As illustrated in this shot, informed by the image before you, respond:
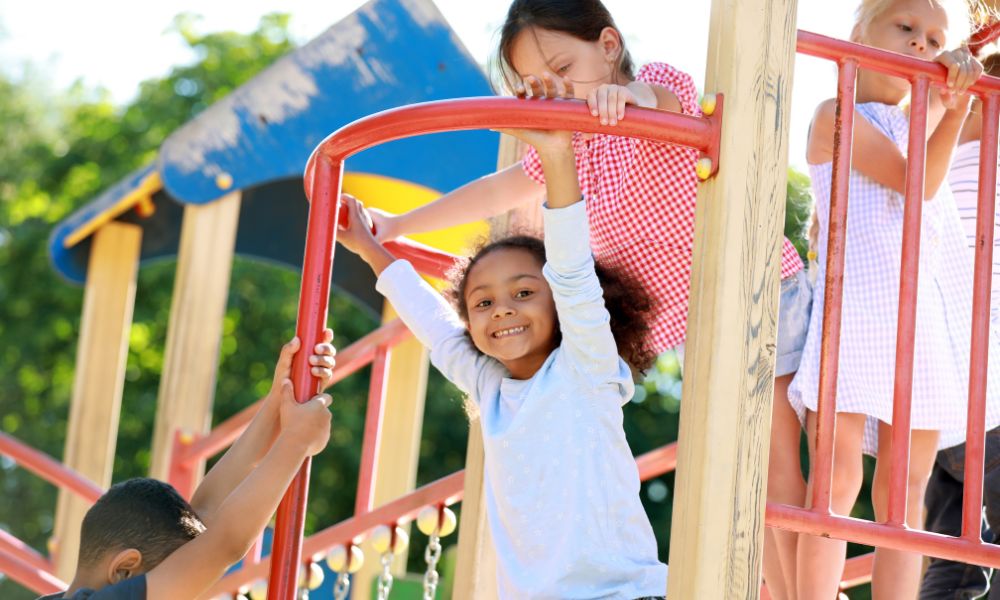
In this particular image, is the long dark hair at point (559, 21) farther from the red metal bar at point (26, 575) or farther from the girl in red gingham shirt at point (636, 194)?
the red metal bar at point (26, 575)

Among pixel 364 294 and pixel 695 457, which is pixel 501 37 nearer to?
→ pixel 695 457

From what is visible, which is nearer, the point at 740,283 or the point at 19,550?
the point at 740,283

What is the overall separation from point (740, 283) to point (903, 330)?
40 centimetres

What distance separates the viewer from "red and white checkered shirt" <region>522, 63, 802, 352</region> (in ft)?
8.50

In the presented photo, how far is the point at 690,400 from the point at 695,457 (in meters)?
0.08

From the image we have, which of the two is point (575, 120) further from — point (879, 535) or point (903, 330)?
point (879, 535)

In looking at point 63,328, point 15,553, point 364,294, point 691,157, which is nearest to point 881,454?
point 691,157

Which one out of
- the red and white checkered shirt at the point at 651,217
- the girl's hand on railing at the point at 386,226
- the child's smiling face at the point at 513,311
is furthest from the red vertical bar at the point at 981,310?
the girl's hand on railing at the point at 386,226

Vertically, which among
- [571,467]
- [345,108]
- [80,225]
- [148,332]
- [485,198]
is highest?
[148,332]

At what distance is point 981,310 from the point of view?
2.23 meters

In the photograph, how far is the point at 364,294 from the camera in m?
5.98

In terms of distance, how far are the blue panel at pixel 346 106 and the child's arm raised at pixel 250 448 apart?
2.32m

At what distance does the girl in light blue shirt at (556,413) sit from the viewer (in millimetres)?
2094

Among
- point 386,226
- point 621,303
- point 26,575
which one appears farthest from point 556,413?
point 26,575
